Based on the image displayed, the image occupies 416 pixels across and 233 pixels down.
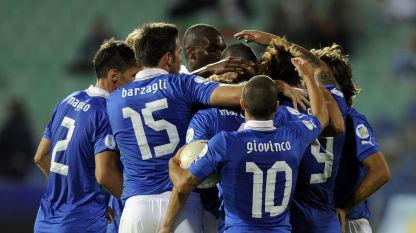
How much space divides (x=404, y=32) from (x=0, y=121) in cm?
714

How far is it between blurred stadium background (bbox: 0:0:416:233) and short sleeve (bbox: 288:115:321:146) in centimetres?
829

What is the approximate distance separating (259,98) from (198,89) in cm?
60

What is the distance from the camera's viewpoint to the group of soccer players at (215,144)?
A: 200 inches

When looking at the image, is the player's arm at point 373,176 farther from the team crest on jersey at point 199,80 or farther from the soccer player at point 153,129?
the team crest on jersey at point 199,80

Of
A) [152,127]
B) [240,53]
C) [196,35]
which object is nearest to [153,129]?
[152,127]

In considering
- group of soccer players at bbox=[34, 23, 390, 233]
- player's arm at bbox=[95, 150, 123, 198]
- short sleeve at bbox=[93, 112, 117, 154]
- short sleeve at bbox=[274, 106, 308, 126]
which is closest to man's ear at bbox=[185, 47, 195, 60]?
group of soccer players at bbox=[34, 23, 390, 233]

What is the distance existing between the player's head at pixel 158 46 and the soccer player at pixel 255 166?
856 mm

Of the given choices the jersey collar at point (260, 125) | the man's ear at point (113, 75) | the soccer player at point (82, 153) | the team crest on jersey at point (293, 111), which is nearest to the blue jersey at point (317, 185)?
the team crest on jersey at point (293, 111)

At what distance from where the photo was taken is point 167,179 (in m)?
5.57

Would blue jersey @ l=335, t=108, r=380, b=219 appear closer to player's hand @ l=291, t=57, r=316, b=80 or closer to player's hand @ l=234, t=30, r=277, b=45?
player's hand @ l=291, t=57, r=316, b=80

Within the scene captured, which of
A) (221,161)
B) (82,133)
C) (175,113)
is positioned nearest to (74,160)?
(82,133)

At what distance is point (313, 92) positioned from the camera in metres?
5.42

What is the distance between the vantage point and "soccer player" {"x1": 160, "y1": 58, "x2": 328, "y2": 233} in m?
5.00

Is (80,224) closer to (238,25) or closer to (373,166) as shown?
(373,166)
